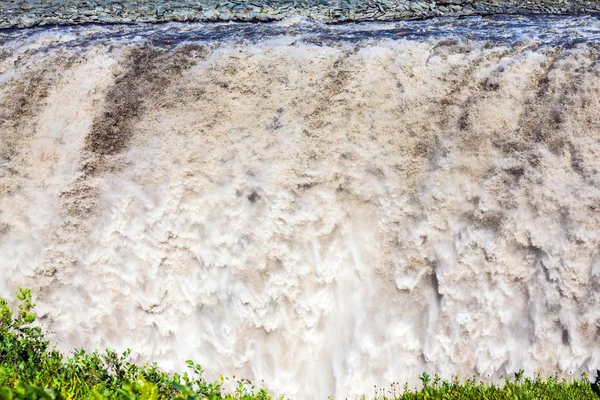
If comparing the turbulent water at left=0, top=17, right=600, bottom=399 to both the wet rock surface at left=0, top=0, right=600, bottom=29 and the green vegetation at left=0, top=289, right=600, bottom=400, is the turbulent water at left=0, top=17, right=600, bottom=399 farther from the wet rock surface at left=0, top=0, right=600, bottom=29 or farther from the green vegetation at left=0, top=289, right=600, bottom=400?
the wet rock surface at left=0, top=0, right=600, bottom=29

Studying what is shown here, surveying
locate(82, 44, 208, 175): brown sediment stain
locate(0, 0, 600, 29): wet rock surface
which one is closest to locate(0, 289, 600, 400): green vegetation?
locate(82, 44, 208, 175): brown sediment stain

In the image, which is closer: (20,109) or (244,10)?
(20,109)

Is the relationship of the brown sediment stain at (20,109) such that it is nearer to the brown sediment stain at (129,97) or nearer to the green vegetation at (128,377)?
the brown sediment stain at (129,97)

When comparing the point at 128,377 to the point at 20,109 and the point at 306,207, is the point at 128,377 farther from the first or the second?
the point at 20,109

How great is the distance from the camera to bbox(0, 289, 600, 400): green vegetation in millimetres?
5180

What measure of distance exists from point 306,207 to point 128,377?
6.62ft

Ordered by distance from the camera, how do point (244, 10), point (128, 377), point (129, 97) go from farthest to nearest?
point (244, 10) < point (129, 97) < point (128, 377)

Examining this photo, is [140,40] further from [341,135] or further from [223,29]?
[341,135]

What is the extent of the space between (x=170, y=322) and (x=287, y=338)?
101 cm

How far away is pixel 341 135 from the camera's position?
5430 mm

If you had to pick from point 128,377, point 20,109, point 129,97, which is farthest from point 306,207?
point 20,109

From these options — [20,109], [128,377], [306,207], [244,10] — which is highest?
[244,10]

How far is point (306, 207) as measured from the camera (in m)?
5.49

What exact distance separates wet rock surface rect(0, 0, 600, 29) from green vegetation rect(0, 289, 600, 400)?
302 centimetres
